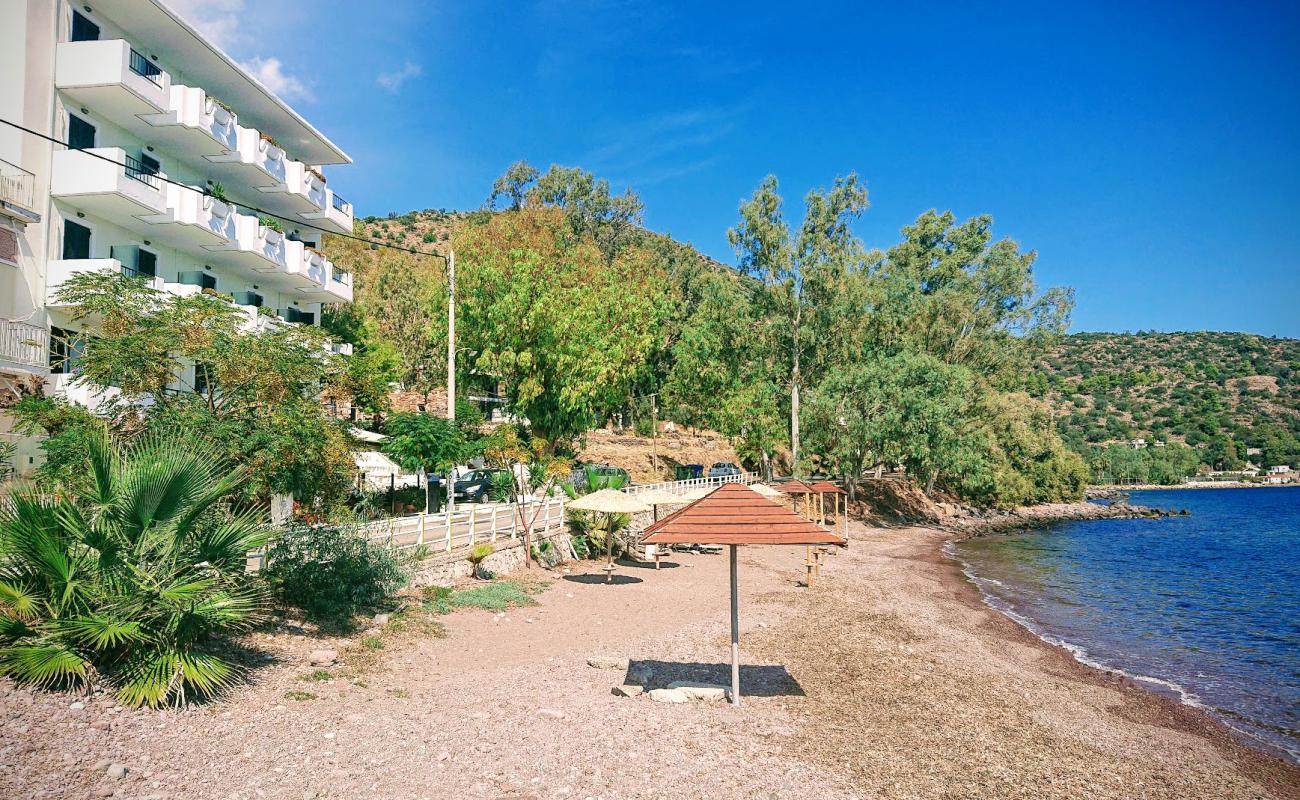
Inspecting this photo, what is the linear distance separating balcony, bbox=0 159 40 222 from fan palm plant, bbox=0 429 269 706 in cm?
1380

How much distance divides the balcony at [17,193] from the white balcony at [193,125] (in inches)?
154

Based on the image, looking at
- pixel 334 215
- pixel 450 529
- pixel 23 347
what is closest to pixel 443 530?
pixel 450 529

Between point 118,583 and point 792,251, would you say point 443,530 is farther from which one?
point 792,251

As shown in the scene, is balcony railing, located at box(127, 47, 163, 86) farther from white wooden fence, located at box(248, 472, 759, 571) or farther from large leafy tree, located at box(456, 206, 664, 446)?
white wooden fence, located at box(248, 472, 759, 571)

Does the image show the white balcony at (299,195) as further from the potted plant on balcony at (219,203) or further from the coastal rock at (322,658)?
the coastal rock at (322,658)

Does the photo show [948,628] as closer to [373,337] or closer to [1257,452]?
[373,337]

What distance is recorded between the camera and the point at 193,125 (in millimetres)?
22250

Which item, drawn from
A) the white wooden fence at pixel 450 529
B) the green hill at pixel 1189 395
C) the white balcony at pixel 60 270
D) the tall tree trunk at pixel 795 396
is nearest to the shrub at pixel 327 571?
the white wooden fence at pixel 450 529

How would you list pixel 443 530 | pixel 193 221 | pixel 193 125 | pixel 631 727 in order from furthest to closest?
1. pixel 193 125
2. pixel 193 221
3. pixel 443 530
4. pixel 631 727

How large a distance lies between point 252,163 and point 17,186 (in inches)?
294

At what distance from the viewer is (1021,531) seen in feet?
161

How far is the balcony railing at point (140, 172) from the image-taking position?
20.9 m

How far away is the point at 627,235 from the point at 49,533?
5495cm

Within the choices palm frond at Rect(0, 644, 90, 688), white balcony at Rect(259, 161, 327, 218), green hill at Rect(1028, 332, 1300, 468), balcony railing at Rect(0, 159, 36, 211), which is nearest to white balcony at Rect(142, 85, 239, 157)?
white balcony at Rect(259, 161, 327, 218)
